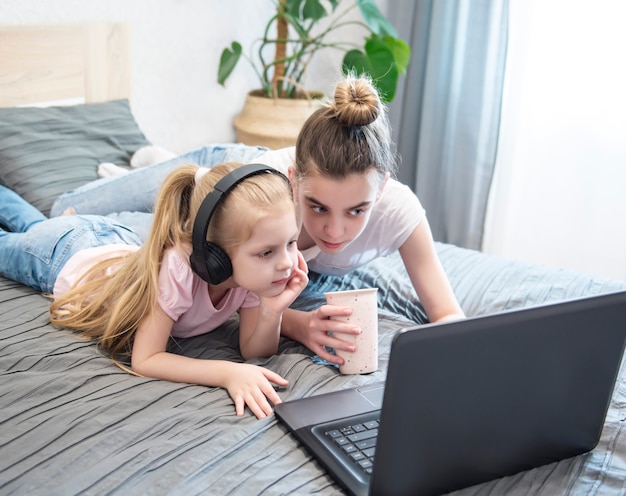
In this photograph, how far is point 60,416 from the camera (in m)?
1.04

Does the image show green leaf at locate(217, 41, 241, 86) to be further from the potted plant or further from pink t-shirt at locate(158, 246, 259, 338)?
pink t-shirt at locate(158, 246, 259, 338)

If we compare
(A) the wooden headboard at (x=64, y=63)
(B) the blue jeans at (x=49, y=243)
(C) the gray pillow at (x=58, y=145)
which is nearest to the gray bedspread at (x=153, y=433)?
(B) the blue jeans at (x=49, y=243)

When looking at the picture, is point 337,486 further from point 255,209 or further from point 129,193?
point 129,193

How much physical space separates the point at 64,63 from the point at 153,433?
1.58 m

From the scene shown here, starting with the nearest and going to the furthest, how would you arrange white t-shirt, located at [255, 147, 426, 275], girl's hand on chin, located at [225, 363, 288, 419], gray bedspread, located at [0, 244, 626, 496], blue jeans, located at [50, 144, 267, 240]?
1. gray bedspread, located at [0, 244, 626, 496]
2. girl's hand on chin, located at [225, 363, 288, 419]
3. white t-shirt, located at [255, 147, 426, 275]
4. blue jeans, located at [50, 144, 267, 240]

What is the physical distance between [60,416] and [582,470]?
735 millimetres

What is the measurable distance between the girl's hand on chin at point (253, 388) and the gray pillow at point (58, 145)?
1011mm

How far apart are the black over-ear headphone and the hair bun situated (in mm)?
187

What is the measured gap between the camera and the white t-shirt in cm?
149

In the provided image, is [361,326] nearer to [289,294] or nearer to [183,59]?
[289,294]

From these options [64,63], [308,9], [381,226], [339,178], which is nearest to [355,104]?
[339,178]

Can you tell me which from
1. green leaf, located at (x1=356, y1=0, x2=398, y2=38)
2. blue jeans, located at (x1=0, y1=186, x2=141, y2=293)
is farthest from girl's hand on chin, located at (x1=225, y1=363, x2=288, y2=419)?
green leaf, located at (x1=356, y1=0, x2=398, y2=38)

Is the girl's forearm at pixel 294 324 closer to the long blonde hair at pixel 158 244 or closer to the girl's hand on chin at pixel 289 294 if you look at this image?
the girl's hand on chin at pixel 289 294

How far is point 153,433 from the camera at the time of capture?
1.01 meters
